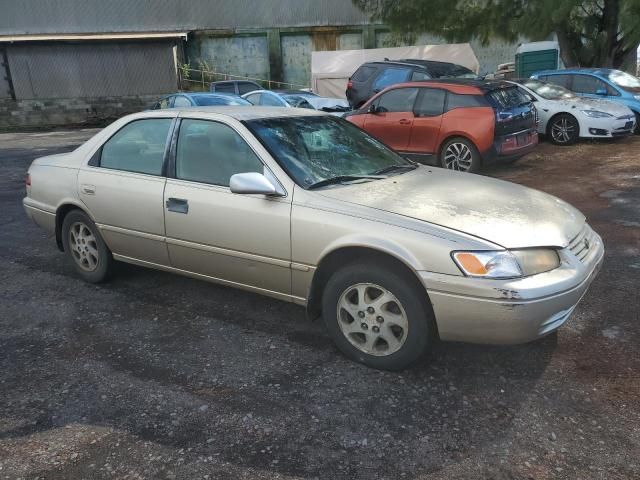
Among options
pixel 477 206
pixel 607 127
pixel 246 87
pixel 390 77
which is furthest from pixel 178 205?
pixel 246 87

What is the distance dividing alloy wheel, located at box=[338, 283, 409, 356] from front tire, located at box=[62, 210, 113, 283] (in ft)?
7.73

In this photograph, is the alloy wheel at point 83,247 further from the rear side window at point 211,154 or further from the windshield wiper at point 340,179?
the windshield wiper at point 340,179

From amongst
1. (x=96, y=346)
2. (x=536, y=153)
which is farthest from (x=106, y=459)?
(x=536, y=153)

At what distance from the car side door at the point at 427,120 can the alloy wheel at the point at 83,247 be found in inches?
232

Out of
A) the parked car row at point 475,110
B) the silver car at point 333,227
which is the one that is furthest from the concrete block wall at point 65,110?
the silver car at point 333,227

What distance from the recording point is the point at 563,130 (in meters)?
11.2

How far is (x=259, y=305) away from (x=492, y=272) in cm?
201

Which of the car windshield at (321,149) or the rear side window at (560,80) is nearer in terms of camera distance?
the car windshield at (321,149)

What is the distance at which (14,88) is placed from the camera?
2508cm

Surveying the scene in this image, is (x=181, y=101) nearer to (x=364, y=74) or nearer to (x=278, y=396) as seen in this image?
(x=364, y=74)

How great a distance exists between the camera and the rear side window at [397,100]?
364 inches

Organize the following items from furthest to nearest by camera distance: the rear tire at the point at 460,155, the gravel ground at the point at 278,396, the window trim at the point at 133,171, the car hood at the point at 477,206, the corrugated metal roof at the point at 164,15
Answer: the corrugated metal roof at the point at 164,15 → the rear tire at the point at 460,155 → the window trim at the point at 133,171 → the car hood at the point at 477,206 → the gravel ground at the point at 278,396

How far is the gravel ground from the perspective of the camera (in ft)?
8.25

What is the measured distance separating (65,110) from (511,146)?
22859 millimetres
